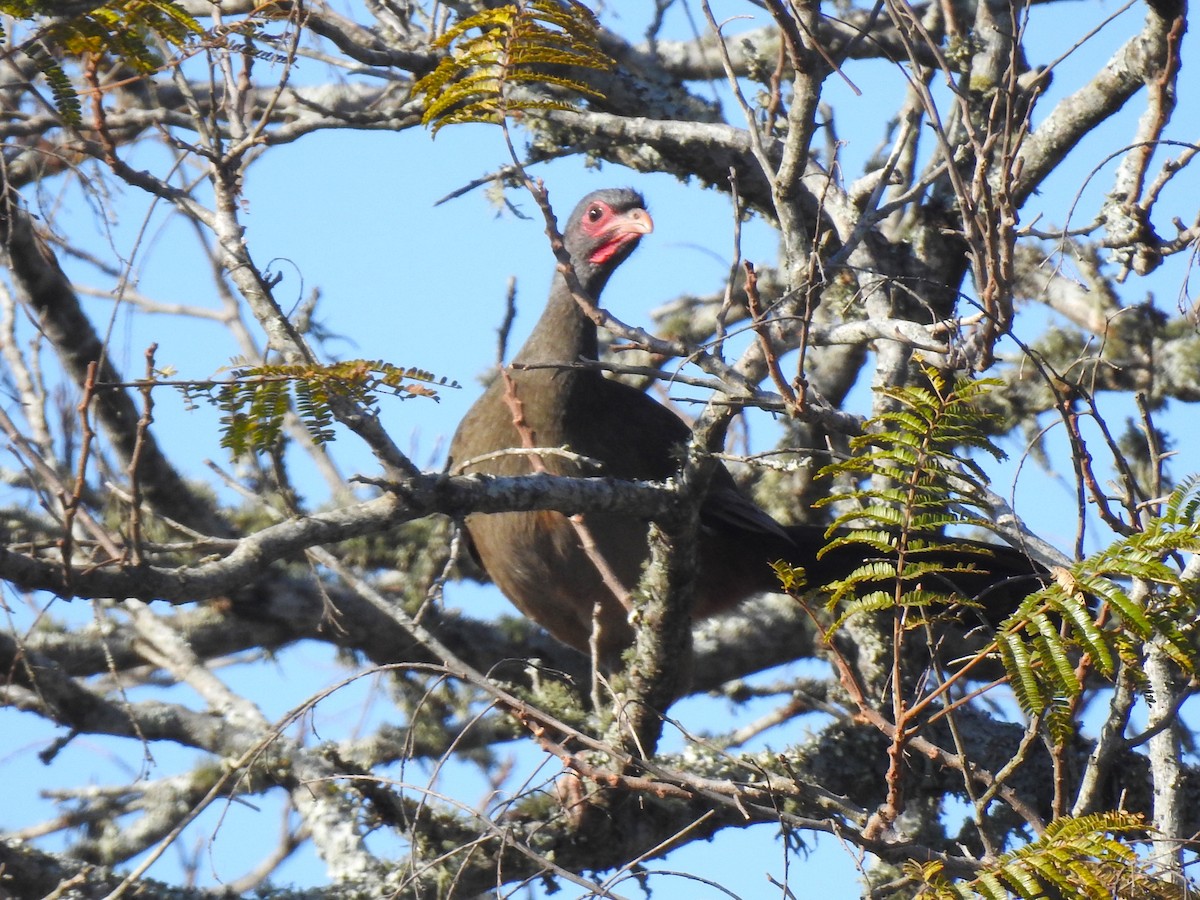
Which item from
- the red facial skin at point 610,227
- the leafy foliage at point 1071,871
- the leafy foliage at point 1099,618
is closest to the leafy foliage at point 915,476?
the leafy foliage at point 1099,618

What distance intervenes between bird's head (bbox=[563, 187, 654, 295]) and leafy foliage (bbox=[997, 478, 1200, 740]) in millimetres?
3059

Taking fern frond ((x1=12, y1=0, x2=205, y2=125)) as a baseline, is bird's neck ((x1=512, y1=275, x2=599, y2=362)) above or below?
above

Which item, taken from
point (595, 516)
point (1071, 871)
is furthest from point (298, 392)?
point (595, 516)

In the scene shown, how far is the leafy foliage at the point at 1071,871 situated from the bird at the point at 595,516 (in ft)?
7.78

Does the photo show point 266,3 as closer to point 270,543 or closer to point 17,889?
point 270,543

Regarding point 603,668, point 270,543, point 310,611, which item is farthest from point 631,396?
point 270,543

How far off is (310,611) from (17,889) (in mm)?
1914

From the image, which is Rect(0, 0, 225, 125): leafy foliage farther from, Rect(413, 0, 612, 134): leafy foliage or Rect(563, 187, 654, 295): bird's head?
Rect(563, 187, 654, 295): bird's head

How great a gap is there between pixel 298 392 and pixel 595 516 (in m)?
2.23

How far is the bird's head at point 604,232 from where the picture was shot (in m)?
5.07

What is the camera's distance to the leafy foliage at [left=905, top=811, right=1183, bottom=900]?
2.05 meters

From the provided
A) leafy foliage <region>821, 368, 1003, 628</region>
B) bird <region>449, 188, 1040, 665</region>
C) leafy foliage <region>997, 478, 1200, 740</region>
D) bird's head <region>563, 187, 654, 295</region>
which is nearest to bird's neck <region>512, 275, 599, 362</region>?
bird <region>449, 188, 1040, 665</region>

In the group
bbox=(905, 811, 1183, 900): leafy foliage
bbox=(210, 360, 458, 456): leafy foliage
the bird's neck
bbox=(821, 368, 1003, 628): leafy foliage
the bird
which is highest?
the bird's neck

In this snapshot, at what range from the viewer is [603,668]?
525cm
